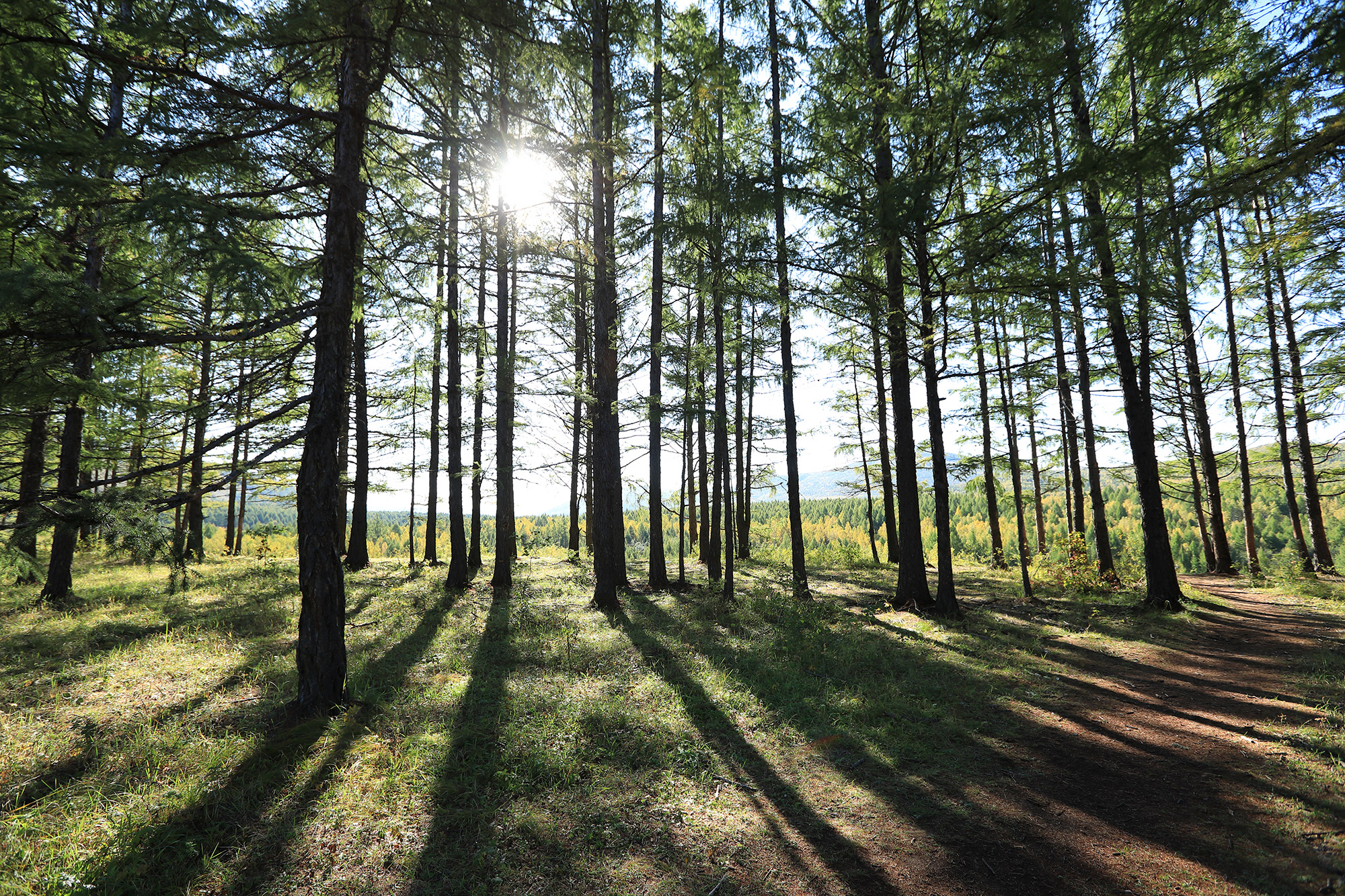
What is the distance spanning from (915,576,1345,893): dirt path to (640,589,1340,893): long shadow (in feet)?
0.04

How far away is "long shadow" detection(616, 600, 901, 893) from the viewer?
3.52 metres

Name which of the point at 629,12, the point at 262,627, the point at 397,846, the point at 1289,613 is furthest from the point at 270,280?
the point at 1289,613

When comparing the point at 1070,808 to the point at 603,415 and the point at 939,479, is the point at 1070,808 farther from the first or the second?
the point at 603,415

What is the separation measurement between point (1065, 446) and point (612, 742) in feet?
57.7

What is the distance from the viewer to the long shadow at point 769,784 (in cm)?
352

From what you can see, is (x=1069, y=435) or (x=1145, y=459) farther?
(x=1069, y=435)

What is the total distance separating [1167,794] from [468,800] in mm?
5982

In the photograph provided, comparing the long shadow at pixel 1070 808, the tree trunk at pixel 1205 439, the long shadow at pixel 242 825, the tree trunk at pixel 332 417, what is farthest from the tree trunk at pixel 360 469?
the tree trunk at pixel 1205 439

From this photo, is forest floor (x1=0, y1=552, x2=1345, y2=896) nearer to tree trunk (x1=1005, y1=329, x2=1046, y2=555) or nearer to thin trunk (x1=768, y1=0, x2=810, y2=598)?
thin trunk (x1=768, y1=0, x2=810, y2=598)

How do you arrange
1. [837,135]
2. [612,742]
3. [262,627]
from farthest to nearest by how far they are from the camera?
[837,135] → [262,627] → [612,742]

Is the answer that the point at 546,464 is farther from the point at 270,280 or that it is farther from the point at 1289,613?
the point at 1289,613

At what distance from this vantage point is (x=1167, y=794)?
4262 mm

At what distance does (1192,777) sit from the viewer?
4.48 metres

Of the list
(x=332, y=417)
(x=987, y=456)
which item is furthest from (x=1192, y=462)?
(x=332, y=417)
